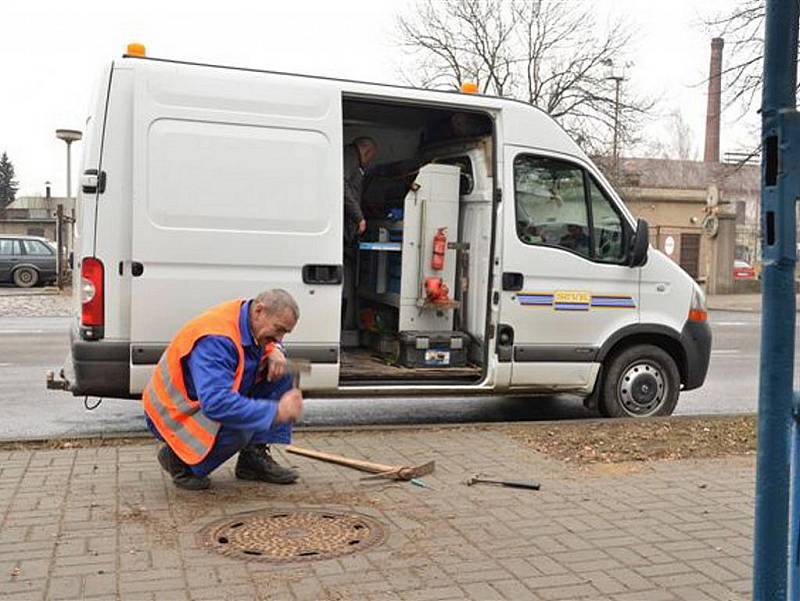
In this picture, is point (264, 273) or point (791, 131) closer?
point (791, 131)

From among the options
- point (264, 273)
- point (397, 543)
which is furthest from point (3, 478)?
point (397, 543)

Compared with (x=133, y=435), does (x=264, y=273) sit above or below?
above

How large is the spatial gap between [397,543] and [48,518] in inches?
75.8

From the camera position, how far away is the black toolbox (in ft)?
25.5

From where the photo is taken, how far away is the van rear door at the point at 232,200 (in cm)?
640

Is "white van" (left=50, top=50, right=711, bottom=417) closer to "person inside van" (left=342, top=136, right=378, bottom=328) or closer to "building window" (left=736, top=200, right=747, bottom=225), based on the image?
"person inside van" (left=342, top=136, right=378, bottom=328)

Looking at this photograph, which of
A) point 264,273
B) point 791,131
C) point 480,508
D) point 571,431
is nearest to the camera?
point 791,131

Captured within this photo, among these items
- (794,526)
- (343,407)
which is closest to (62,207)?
(343,407)

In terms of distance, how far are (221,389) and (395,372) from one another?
294cm

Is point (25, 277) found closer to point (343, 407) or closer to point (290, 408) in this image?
point (343, 407)

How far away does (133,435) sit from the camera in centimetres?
677

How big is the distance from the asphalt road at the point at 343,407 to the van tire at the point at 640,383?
0.62 m

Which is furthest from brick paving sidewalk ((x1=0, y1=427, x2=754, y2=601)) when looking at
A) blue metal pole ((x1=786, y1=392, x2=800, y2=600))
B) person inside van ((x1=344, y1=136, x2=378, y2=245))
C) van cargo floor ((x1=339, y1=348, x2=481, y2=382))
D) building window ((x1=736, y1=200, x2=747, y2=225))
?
building window ((x1=736, y1=200, x2=747, y2=225))

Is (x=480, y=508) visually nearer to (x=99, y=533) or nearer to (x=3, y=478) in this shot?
(x=99, y=533)
